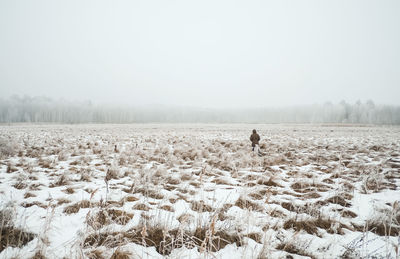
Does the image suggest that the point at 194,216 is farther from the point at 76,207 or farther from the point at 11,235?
the point at 11,235

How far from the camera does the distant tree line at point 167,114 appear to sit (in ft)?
277

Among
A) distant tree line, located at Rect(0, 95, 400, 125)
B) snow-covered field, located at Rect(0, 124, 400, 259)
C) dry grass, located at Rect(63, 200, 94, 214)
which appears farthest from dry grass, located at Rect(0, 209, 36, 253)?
distant tree line, located at Rect(0, 95, 400, 125)

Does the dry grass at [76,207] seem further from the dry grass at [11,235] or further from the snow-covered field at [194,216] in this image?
the dry grass at [11,235]

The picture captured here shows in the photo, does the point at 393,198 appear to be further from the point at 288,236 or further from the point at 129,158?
the point at 129,158

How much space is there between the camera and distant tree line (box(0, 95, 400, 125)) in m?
84.4

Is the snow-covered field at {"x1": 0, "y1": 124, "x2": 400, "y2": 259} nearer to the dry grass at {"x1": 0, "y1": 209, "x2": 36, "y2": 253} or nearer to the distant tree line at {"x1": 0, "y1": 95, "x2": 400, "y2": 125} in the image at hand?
the dry grass at {"x1": 0, "y1": 209, "x2": 36, "y2": 253}

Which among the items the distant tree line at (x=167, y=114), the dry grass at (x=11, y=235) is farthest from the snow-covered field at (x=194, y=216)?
the distant tree line at (x=167, y=114)

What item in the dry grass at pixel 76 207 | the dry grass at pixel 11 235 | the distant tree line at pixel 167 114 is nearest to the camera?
the dry grass at pixel 11 235

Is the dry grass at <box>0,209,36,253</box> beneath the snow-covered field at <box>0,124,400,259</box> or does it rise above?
above

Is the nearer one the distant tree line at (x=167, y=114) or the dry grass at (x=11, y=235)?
the dry grass at (x=11, y=235)

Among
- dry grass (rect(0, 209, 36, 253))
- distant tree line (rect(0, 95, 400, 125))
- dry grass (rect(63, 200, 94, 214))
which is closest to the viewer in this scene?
dry grass (rect(0, 209, 36, 253))

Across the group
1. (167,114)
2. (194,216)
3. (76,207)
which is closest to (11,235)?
(76,207)

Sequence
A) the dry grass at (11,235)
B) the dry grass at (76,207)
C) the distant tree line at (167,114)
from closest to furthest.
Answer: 1. the dry grass at (11,235)
2. the dry grass at (76,207)
3. the distant tree line at (167,114)

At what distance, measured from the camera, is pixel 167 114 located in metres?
124
